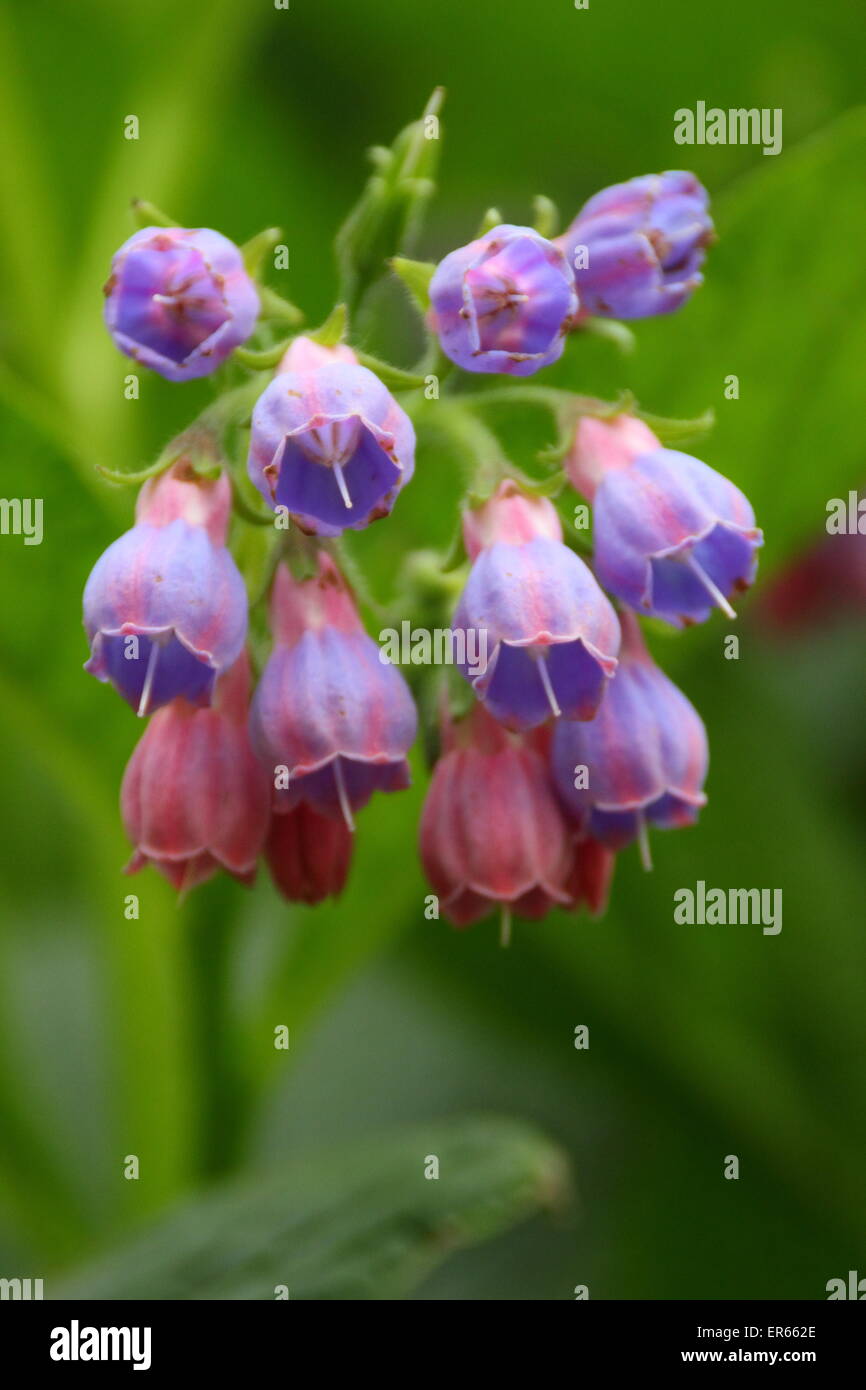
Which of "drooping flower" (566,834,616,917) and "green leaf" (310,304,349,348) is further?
"drooping flower" (566,834,616,917)

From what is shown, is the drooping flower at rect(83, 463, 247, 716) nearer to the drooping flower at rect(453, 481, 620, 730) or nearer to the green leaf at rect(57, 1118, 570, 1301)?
the drooping flower at rect(453, 481, 620, 730)

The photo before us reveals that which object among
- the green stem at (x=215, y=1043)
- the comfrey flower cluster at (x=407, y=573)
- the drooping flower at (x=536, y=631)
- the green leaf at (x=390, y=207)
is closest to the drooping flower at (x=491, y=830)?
the comfrey flower cluster at (x=407, y=573)

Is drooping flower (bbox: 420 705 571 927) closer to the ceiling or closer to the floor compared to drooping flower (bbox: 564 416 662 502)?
closer to the floor

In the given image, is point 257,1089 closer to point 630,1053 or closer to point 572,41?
point 630,1053

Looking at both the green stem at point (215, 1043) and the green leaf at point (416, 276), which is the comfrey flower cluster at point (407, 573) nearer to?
the green leaf at point (416, 276)

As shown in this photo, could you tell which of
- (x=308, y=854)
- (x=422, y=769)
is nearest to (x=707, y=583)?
(x=308, y=854)

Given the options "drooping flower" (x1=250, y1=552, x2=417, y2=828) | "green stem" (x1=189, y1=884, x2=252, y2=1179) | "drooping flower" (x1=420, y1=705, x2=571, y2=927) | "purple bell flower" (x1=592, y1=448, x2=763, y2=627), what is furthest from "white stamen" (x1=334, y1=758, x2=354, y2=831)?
"green stem" (x1=189, y1=884, x2=252, y2=1179)
